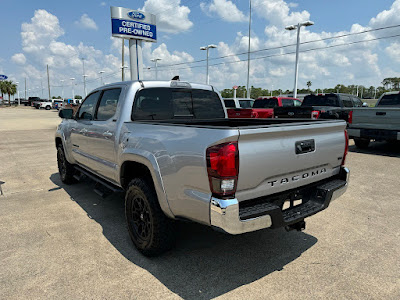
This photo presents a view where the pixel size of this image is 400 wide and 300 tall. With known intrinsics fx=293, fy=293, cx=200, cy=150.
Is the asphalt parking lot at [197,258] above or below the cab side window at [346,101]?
below

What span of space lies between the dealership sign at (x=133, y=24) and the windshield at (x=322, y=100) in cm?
1519

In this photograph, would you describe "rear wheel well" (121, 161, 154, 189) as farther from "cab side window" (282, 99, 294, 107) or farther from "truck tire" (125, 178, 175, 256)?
"cab side window" (282, 99, 294, 107)

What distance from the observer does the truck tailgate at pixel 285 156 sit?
7.62ft

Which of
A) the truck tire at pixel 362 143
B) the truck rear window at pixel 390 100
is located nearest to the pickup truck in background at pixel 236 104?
the truck tire at pixel 362 143

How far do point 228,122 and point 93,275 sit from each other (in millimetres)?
2623

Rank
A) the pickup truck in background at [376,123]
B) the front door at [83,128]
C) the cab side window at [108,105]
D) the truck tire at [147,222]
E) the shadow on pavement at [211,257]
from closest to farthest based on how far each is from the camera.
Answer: the shadow on pavement at [211,257] < the truck tire at [147,222] < the cab side window at [108,105] < the front door at [83,128] < the pickup truck in background at [376,123]

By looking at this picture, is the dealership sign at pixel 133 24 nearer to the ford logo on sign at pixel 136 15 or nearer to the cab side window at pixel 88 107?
the ford logo on sign at pixel 136 15

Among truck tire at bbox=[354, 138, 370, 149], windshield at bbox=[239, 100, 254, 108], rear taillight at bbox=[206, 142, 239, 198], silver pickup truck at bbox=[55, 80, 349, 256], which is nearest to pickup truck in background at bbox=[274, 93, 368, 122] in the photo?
truck tire at bbox=[354, 138, 370, 149]

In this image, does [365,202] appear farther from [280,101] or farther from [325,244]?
[280,101]

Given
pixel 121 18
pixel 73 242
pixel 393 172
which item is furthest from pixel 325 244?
pixel 121 18

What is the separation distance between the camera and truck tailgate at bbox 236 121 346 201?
2.32 m

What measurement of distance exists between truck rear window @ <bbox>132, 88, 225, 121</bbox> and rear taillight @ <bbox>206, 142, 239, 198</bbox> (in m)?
1.66

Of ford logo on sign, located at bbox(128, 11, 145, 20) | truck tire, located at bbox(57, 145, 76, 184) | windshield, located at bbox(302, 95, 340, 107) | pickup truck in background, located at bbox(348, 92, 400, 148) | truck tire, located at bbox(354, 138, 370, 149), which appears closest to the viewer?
truck tire, located at bbox(57, 145, 76, 184)

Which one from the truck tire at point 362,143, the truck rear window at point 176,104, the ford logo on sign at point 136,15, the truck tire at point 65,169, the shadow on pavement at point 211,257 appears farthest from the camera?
the ford logo on sign at point 136,15
